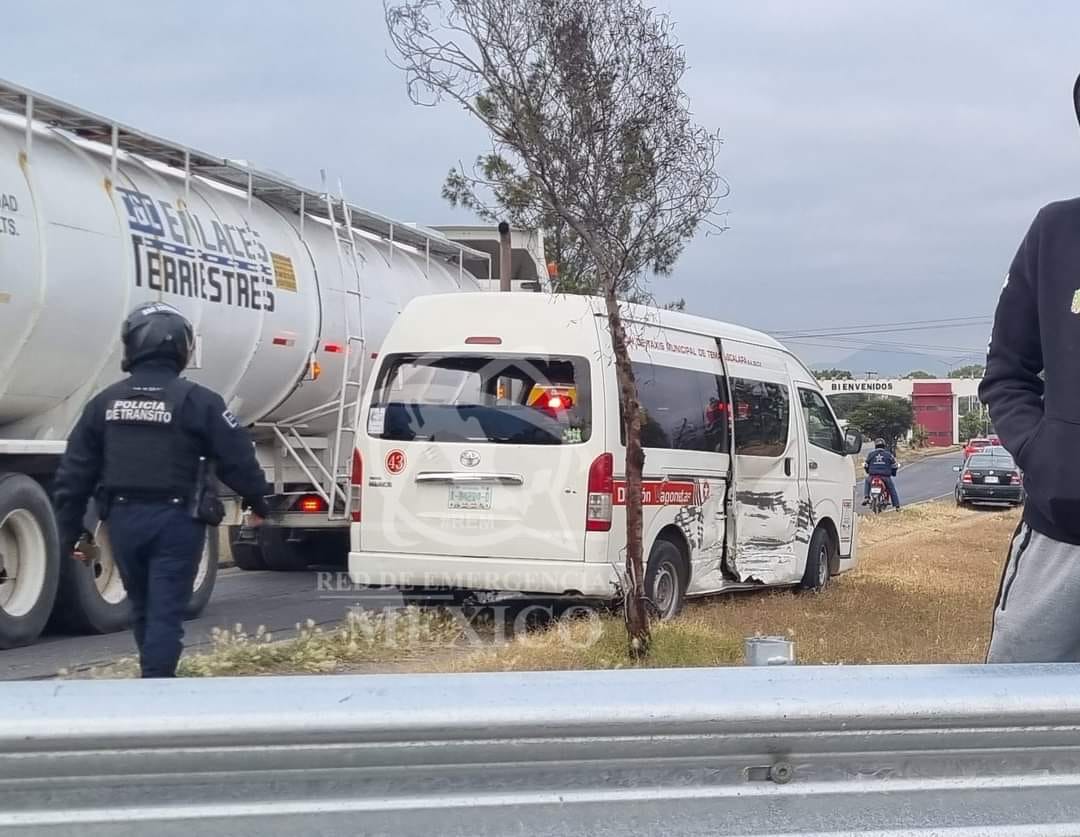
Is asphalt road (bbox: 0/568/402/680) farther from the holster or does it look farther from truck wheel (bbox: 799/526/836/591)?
truck wheel (bbox: 799/526/836/591)

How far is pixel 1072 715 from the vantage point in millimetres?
2246

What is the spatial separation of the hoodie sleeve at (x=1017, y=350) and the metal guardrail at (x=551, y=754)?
635 mm

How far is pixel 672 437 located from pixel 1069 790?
713 centimetres

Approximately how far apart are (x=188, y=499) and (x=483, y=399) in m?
3.49

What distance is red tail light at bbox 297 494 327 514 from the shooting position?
1288 cm

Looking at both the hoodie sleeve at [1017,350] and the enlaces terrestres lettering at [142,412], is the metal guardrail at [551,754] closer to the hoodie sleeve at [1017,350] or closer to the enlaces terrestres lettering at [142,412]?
the hoodie sleeve at [1017,350]

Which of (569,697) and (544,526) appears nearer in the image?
(569,697)

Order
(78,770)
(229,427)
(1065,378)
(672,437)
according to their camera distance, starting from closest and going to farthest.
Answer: (78,770) → (1065,378) → (229,427) → (672,437)

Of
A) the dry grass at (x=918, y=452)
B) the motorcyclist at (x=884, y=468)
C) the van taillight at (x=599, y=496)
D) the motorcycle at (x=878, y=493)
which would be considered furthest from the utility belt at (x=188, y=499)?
the dry grass at (x=918, y=452)

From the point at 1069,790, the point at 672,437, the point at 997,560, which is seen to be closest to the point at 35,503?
the point at 672,437

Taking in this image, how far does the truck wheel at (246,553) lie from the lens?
13.9 m

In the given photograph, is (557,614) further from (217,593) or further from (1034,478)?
(1034,478)

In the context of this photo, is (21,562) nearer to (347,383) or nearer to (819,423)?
(347,383)

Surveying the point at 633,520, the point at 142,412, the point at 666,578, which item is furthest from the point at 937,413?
the point at 142,412
